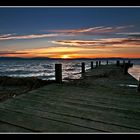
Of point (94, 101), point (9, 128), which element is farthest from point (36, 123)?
point (94, 101)

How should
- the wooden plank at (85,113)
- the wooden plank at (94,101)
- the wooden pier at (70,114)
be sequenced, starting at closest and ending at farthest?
the wooden pier at (70,114), the wooden plank at (85,113), the wooden plank at (94,101)

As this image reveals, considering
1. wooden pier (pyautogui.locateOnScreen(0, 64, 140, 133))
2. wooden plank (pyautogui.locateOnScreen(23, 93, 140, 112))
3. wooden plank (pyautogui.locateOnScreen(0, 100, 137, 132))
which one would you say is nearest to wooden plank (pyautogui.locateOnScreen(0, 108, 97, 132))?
wooden pier (pyautogui.locateOnScreen(0, 64, 140, 133))

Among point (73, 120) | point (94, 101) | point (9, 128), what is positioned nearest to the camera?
point (9, 128)

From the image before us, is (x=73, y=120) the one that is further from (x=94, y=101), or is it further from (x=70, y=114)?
(x=94, y=101)

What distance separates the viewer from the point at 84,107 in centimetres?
382

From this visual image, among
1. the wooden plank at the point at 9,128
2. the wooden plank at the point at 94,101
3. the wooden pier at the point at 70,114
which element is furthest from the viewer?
the wooden plank at the point at 94,101

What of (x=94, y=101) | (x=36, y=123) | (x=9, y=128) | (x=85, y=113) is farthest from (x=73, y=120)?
(x=94, y=101)

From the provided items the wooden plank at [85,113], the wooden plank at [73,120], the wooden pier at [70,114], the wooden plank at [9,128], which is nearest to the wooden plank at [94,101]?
the wooden pier at [70,114]

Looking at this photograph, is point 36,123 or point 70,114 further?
point 70,114

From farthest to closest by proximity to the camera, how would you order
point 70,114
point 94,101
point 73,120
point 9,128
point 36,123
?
point 94,101, point 70,114, point 73,120, point 36,123, point 9,128

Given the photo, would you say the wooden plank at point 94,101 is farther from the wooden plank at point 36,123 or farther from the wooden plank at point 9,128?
the wooden plank at point 9,128

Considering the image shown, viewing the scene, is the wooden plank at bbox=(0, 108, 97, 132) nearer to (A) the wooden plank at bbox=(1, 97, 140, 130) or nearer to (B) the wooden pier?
(B) the wooden pier

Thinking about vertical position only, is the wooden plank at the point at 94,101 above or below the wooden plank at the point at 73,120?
above
